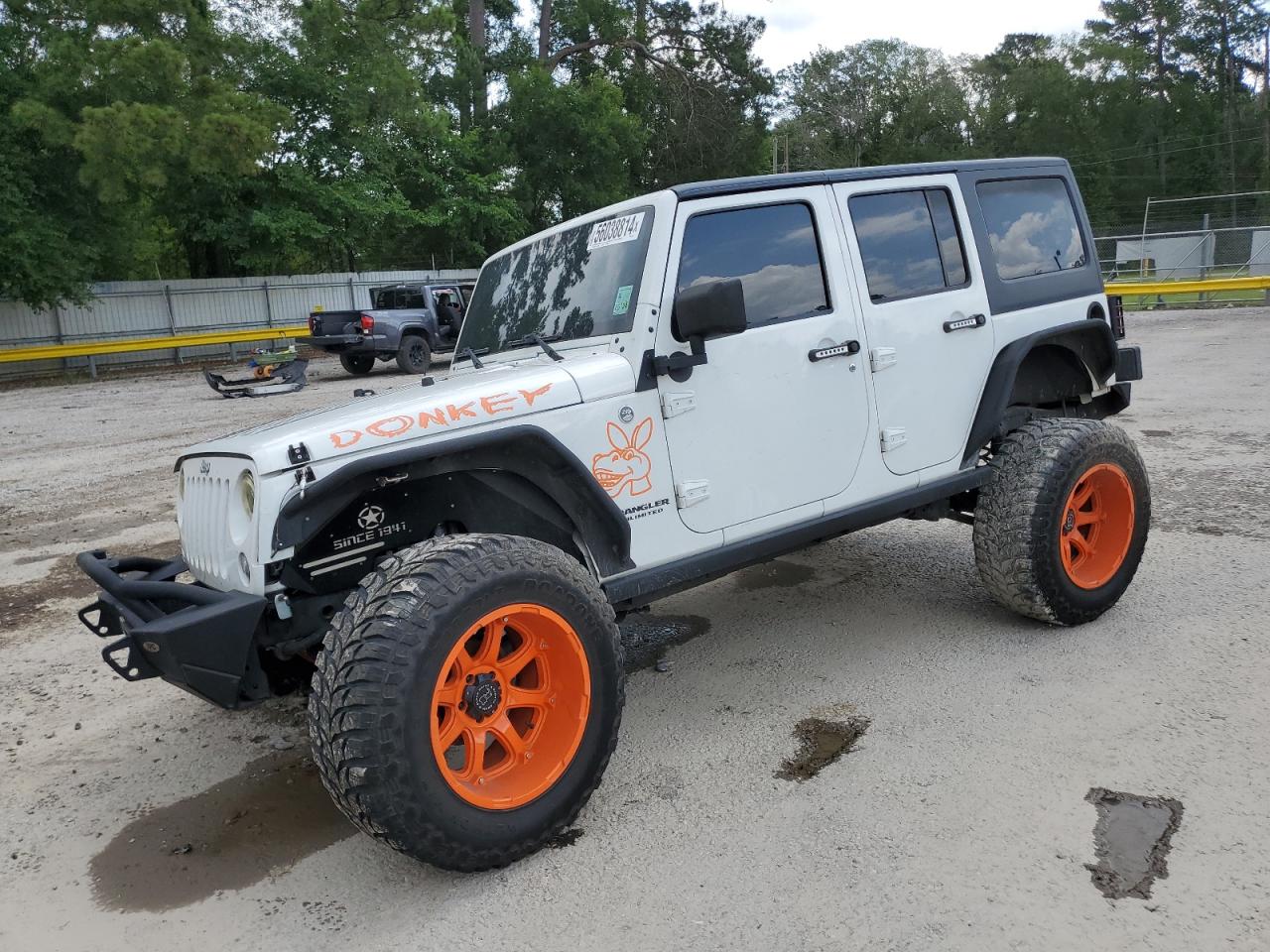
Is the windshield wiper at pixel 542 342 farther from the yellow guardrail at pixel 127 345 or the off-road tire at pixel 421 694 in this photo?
the yellow guardrail at pixel 127 345

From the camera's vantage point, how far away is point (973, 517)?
4496 millimetres

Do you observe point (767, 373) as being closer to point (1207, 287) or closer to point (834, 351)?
point (834, 351)

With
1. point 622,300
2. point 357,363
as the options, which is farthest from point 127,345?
point 622,300

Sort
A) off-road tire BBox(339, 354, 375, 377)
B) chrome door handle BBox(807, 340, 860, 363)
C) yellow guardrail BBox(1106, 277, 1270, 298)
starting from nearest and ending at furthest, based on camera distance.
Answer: chrome door handle BBox(807, 340, 860, 363) → off-road tire BBox(339, 354, 375, 377) → yellow guardrail BBox(1106, 277, 1270, 298)

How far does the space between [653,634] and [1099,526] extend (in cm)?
225

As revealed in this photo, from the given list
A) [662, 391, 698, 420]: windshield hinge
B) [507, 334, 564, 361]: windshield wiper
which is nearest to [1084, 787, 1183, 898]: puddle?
[662, 391, 698, 420]: windshield hinge

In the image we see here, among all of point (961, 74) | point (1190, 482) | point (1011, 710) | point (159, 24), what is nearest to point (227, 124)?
point (159, 24)

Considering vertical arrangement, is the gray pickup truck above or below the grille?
above

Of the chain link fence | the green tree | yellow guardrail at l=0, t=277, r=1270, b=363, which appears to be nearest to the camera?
yellow guardrail at l=0, t=277, r=1270, b=363

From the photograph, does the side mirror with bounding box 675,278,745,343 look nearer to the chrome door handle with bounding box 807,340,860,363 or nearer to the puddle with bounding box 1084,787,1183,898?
the chrome door handle with bounding box 807,340,860,363

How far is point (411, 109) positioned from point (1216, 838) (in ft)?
101

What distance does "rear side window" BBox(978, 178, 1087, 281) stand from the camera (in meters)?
4.45

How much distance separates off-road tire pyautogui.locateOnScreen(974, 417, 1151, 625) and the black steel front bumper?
309cm

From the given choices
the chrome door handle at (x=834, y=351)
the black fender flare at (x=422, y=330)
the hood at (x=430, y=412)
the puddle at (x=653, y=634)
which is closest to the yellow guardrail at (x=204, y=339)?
the black fender flare at (x=422, y=330)
